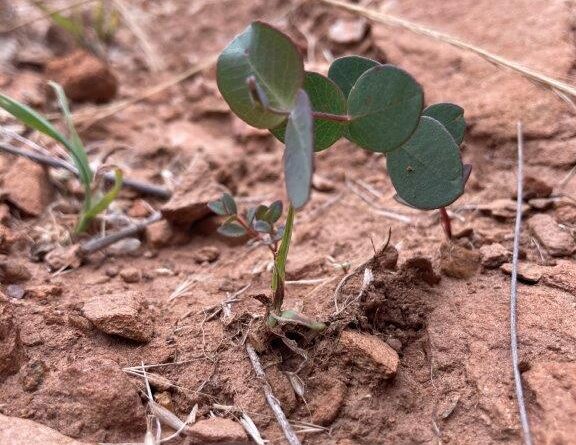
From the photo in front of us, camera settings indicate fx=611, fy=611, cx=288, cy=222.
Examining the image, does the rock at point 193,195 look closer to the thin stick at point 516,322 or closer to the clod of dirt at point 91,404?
the clod of dirt at point 91,404

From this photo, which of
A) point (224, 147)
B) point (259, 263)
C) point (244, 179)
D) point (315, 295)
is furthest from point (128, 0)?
point (315, 295)

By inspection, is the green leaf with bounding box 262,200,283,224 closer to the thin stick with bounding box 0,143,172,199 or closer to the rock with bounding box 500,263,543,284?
the rock with bounding box 500,263,543,284

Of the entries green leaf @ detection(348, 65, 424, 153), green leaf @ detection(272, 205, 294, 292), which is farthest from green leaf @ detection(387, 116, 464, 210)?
green leaf @ detection(272, 205, 294, 292)

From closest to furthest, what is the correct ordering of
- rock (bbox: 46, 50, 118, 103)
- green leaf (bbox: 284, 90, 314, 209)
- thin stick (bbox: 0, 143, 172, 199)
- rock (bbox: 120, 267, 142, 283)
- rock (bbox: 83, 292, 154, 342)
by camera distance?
green leaf (bbox: 284, 90, 314, 209), rock (bbox: 83, 292, 154, 342), rock (bbox: 120, 267, 142, 283), thin stick (bbox: 0, 143, 172, 199), rock (bbox: 46, 50, 118, 103)

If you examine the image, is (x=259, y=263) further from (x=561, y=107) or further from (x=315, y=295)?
(x=561, y=107)

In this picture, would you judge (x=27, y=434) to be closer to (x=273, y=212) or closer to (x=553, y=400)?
(x=273, y=212)

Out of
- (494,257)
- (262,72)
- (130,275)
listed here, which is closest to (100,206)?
(130,275)
